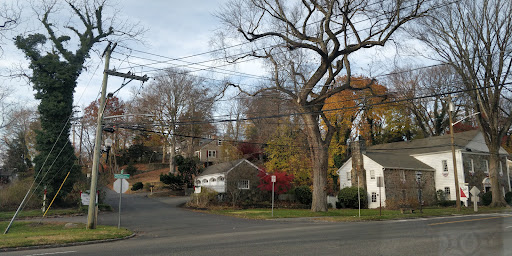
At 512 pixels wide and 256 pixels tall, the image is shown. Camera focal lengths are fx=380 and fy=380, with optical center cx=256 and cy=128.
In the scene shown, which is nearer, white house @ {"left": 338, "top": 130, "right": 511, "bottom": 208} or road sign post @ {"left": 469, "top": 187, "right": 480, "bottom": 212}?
road sign post @ {"left": 469, "top": 187, "right": 480, "bottom": 212}

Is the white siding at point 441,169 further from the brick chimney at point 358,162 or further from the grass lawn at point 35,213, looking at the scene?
the grass lawn at point 35,213

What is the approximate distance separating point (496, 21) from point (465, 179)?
20.3 m

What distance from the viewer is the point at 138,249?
11.2m

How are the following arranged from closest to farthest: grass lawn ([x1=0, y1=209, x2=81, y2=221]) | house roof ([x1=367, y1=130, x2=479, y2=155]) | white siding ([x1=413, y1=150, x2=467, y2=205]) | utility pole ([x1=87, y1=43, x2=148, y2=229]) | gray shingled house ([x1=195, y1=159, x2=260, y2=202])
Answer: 1. utility pole ([x1=87, y1=43, x2=148, y2=229])
2. grass lawn ([x1=0, y1=209, x2=81, y2=221])
3. gray shingled house ([x1=195, y1=159, x2=260, y2=202])
4. white siding ([x1=413, y1=150, x2=467, y2=205])
5. house roof ([x1=367, y1=130, x2=479, y2=155])

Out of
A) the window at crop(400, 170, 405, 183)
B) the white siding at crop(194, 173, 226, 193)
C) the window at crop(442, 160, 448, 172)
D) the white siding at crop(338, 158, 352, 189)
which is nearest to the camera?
the white siding at crop(194, 173, 226, 193)

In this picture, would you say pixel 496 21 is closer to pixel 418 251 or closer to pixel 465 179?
pixel 465 179

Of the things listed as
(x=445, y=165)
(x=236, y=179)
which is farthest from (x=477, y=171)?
(x=236, y=179)

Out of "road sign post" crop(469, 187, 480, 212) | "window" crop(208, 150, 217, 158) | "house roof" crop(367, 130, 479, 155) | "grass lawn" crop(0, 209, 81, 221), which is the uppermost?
"window" crop(208, 150, 217, 158)

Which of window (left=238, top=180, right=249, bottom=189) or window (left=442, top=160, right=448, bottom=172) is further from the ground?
window (left=442, top=160, right=448, bottom=172)

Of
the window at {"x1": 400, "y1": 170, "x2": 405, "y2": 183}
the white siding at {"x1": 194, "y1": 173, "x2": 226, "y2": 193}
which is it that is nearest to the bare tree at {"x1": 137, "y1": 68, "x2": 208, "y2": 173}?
the white siding at {"x1": 194, "y1": 173, "x2": 226, "y2": 193}

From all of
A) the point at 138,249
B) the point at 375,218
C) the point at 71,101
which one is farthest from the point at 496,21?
the point at 71,101

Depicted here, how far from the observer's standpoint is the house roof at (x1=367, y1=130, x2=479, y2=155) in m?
42.6

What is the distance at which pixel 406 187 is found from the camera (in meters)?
39.3

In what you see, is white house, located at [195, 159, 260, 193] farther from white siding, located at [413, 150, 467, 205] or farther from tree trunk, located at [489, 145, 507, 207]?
tree trunk, located at [489, 145, 507, 207]
